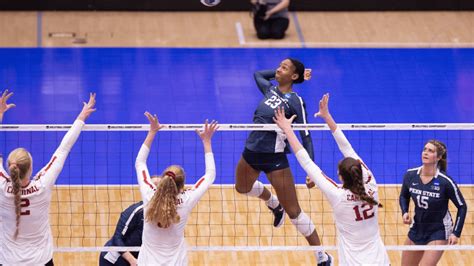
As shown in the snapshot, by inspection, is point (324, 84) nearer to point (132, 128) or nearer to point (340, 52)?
point (340, 52)

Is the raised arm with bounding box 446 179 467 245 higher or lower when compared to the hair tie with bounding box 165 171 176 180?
lower

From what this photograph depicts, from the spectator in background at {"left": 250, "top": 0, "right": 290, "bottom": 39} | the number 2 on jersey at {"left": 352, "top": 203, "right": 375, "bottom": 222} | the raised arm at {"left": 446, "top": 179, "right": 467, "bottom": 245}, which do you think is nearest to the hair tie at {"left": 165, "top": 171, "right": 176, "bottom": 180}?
the number 2 on jersey at {"left": 352, "top": 203, "right": 375, "bottom": 222}

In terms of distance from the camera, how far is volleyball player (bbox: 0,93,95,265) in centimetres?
909

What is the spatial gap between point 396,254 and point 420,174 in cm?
213

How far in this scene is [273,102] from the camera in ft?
38.5

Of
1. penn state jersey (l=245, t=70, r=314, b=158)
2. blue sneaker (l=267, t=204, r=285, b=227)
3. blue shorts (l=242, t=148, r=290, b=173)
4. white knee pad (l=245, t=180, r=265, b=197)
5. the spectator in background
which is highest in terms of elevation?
the spectator in background

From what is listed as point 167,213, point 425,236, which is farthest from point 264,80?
point 167,213

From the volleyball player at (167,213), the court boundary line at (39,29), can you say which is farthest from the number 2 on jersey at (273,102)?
the court boundary line at (39,29)

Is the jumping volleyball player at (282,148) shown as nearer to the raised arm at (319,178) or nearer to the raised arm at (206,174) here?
the raised arm at (206,174)

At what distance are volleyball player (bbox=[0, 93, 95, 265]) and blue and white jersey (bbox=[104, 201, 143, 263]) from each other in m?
0.95

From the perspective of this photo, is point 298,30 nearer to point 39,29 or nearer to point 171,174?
point 39,29

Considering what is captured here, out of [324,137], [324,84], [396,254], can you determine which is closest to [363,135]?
[324,137]

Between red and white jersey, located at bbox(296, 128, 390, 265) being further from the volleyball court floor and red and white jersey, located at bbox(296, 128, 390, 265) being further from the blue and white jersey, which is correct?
the volleyball court floor
